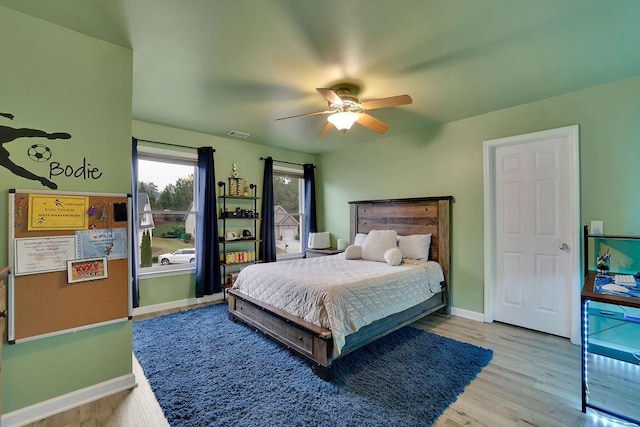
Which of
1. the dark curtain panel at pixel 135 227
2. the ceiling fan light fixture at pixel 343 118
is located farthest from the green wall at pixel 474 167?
the dark curtain panel at pixel 135 227

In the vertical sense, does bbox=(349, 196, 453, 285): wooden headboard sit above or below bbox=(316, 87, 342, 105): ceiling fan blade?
below

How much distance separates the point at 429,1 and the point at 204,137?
353 cm

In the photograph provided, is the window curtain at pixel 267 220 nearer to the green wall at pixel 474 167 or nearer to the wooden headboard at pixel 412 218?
the green wall at pixel 474 167

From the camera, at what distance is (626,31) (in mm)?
1896

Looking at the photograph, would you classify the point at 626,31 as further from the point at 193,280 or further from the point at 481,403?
the point at 193,280

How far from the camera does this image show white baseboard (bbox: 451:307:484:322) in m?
3.47

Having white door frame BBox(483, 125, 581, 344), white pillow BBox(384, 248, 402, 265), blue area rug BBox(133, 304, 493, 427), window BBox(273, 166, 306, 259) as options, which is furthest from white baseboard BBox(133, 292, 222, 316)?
white door frame BBox(483, 125, 581, 344)

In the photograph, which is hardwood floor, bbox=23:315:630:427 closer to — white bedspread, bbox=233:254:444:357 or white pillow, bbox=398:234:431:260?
white bedspread, bbox=233:254:444:357

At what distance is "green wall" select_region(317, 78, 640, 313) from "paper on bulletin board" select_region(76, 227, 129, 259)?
3555mm

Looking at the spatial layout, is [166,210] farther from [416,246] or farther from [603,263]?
[603,263]

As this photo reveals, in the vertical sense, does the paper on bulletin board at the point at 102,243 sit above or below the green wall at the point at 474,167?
below

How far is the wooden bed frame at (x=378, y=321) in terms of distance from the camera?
2.31 metres

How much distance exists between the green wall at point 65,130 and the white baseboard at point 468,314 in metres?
3.57

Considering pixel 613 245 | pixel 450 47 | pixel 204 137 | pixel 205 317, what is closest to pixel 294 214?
pixel 204 137
